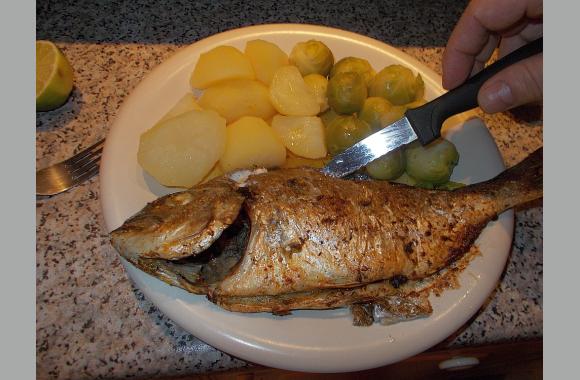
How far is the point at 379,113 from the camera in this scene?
1.15 m

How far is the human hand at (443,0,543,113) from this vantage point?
39.4 inches

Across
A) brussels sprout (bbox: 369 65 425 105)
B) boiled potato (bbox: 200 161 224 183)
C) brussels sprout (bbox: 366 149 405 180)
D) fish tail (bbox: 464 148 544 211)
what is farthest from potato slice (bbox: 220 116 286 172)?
fish tail (bbox: 464 148 544 211)

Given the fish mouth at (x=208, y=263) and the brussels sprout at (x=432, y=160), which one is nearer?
the fish mouth at (x=208, y=263)

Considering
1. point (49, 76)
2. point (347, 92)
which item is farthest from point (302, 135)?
point (49, 76)

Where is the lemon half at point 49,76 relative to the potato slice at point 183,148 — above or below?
below

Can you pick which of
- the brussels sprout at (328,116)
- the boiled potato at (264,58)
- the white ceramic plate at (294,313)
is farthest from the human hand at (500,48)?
the boiled potato at (264,58)

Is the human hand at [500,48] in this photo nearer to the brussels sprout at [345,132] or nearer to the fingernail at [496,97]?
the fingernail at [496,97]

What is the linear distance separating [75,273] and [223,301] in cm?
47

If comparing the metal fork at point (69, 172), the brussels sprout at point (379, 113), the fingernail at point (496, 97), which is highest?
the fingernail at point (496, 97)

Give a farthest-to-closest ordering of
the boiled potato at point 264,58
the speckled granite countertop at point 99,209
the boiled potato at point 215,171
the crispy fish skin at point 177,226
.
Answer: the boiled potato at point 264,58
the boiled potato at point 215,171
the speckled granite countertop at point 99,209
the crispy fish skin at point 177,226

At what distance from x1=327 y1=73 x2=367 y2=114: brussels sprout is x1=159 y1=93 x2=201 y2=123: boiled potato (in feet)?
1.27

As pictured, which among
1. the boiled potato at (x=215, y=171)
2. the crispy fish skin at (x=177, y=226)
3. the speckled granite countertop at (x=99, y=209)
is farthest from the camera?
the boiled potato at (x=215, y=171)

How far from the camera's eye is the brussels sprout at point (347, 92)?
1146 mm

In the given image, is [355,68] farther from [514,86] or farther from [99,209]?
[99,209]
